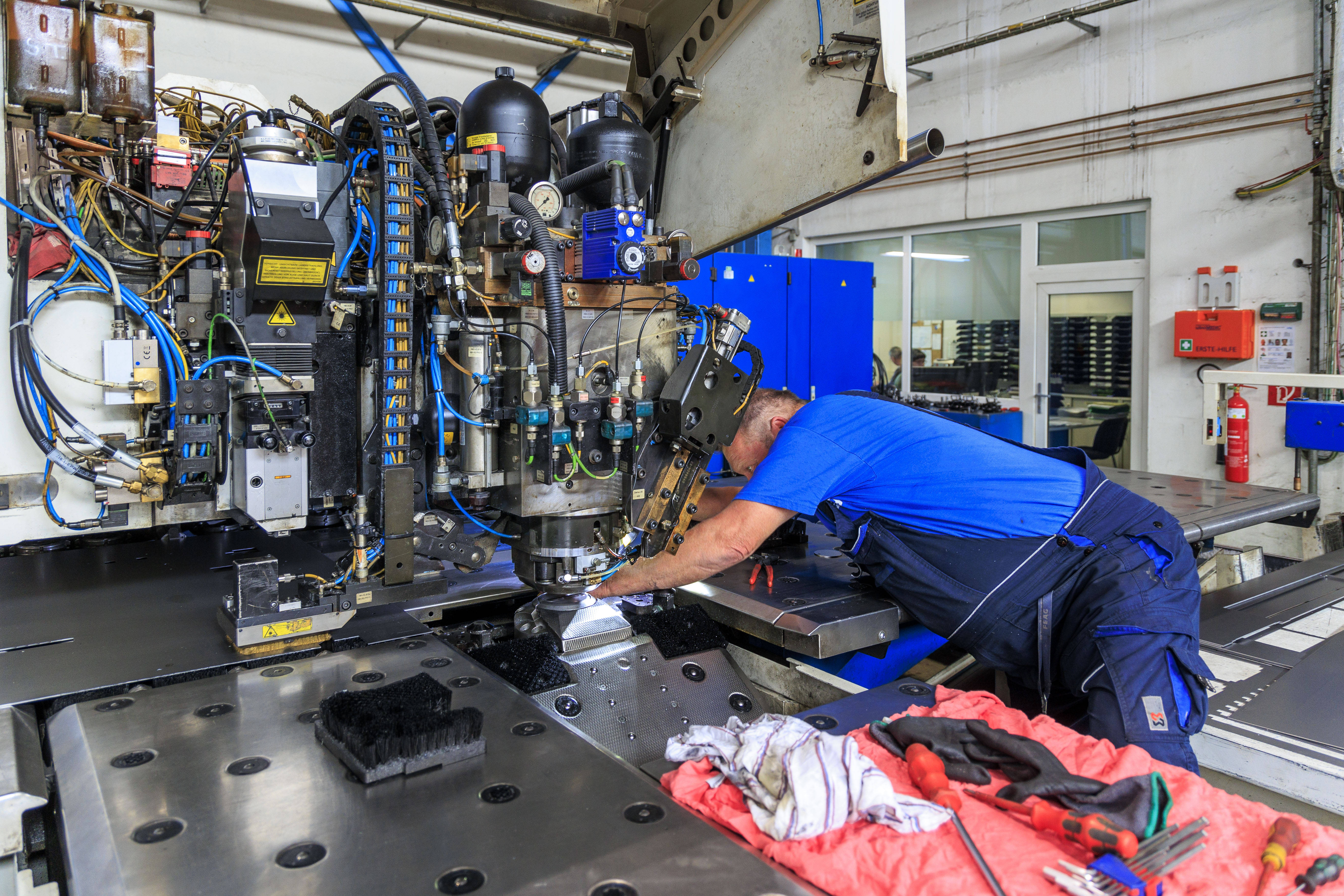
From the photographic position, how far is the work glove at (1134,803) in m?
0.91

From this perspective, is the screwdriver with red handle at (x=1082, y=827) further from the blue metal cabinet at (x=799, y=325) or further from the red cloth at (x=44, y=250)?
the blue metal cabinet at (x=799, y=325)

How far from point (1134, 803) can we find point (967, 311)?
6145 mm

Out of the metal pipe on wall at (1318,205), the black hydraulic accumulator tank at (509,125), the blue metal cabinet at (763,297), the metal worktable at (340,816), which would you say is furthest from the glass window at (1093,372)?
the metal worktable at (340,816)

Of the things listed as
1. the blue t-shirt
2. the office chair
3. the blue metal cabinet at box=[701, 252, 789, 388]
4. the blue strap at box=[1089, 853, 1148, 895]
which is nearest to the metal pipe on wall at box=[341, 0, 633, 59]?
the blue t-shirt

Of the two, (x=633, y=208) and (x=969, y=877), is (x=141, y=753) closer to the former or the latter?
(x=969, y=877)

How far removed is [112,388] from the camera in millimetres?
1453

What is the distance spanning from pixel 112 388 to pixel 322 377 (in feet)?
1.05

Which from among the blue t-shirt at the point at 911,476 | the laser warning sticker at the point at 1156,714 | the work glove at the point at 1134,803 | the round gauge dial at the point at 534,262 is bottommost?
the laser warning sticker at the point at 1156,714

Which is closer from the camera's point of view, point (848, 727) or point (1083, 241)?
point (848, 727)

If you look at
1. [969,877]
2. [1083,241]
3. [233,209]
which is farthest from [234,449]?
[1083,241]

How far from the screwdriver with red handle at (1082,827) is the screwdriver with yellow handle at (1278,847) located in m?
0.11

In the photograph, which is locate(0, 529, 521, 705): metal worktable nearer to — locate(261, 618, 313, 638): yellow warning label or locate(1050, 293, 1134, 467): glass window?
locate(261, 618, 313, 638): yellow warning label

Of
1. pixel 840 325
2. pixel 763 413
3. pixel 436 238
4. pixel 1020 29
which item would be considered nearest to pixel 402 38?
pixel 436 238

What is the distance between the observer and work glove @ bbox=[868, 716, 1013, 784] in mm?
1057
